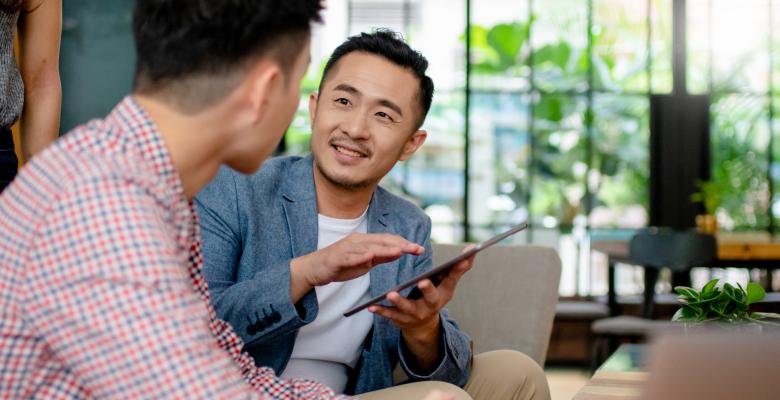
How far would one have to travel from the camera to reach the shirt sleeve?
0.91 metres

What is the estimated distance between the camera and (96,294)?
91cm

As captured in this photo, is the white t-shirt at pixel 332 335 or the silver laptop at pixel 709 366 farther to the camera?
the white t-shirt at pixel 332 335

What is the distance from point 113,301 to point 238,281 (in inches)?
38.8

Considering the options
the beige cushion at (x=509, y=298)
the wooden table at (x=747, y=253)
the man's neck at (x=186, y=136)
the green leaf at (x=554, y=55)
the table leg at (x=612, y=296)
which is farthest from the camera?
the green leaf at (x=554, y=55)

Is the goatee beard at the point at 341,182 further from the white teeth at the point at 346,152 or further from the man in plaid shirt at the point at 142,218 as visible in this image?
the man in plaid shirt at the point at 142,218

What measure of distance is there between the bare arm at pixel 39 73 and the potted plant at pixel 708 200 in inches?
190

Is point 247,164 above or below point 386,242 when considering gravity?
above

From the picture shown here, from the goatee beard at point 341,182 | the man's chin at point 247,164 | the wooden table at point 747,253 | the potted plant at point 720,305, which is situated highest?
the man's chin at point 247,164

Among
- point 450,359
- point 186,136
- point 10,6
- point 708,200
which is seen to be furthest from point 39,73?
point 708,200

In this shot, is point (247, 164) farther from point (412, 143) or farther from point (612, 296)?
point (612, 296)

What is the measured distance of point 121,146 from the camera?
1.00m

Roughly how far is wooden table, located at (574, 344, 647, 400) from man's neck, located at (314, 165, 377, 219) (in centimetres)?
57

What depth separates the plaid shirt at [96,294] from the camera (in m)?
0.91

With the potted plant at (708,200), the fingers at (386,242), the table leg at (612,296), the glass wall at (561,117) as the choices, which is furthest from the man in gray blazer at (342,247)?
the glass wall at (561,117)
